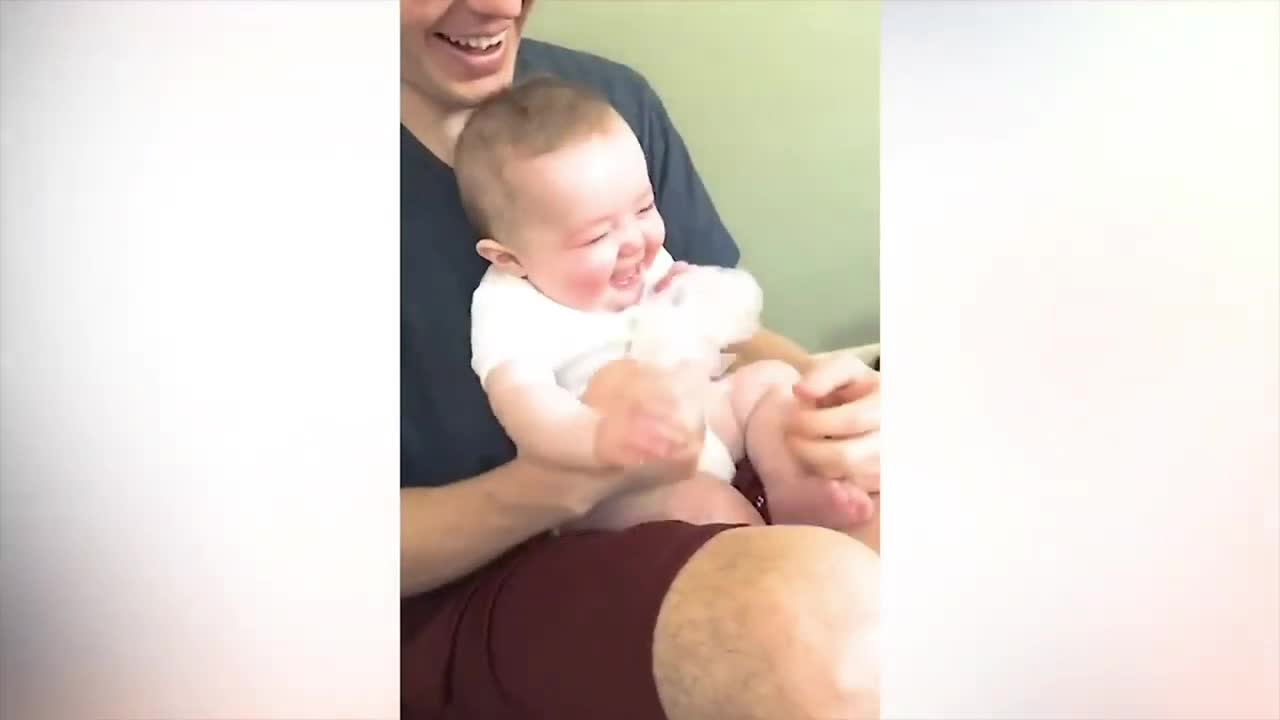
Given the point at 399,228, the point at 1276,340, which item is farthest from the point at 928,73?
the point at 399,228

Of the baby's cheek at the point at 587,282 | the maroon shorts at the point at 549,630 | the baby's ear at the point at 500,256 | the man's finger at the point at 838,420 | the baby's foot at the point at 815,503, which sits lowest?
the maroon shorts at the point at 549,630

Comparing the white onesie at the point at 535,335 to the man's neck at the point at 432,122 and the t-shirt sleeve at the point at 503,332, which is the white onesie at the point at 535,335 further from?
the man's neck at the point at 432,122

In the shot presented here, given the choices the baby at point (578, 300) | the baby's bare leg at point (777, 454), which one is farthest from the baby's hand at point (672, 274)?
the baby's bare leg at point (777, 454)

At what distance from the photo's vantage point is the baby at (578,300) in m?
1.15

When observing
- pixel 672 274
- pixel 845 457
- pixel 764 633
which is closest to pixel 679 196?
pixel 672 274

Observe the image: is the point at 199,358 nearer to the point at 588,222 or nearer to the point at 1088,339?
the point at 588,222

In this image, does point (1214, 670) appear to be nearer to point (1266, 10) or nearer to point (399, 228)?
point (1266, 10)

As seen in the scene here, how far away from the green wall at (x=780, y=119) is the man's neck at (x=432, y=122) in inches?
7.2

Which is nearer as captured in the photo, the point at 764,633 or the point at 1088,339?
the point at 764,633

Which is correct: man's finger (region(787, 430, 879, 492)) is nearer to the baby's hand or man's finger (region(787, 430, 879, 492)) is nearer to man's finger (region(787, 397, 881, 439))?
man's finger (region(787, 397, 881, 439))

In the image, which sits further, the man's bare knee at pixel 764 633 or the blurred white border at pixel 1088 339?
the blurred white border at pixel 1088 339

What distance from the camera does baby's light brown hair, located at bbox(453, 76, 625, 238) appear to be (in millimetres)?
1147

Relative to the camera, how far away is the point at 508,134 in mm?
1151

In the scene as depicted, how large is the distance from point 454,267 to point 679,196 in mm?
239
